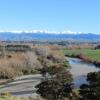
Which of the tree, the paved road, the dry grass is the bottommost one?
the paved road

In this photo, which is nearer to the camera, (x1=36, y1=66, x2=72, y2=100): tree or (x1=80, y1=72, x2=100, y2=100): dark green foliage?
(x1=80, y1=72, x2=100, y2=100): dark green foliage

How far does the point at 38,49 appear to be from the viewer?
86.1 m

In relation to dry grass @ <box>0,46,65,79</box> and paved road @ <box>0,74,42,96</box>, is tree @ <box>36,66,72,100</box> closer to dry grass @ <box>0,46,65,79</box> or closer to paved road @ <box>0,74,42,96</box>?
paved road @ <box>0,74,42,96</box>

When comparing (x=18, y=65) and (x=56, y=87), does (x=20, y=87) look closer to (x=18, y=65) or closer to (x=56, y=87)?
(x=18, y=65)

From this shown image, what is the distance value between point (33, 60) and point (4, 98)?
47.7m

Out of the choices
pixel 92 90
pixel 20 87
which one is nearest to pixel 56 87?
pixel 92 90

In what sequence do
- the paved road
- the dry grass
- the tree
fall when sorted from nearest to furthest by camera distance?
the tree, the paved road, the dry grass

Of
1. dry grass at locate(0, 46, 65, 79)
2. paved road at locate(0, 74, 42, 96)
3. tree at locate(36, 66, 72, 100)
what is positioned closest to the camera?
tree at locate(36, 66, 72, 100)

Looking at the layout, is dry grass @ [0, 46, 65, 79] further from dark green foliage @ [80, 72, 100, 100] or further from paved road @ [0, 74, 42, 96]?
dark green foliage @ [80, 72, 100, 100]

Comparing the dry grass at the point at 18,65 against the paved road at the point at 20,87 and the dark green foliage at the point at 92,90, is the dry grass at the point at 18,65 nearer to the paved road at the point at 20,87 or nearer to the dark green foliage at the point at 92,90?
the paved road at the point at 20,87

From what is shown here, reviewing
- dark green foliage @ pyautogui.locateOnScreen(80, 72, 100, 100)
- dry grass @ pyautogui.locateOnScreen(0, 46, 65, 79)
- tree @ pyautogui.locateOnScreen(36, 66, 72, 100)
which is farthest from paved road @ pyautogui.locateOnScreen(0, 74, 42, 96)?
dark green foliage @ pyautogui.locateOnScreen(80, 72, 100, 100)

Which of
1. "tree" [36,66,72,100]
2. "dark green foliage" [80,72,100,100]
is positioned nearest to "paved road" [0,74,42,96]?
"tree" [36,66,72,100]

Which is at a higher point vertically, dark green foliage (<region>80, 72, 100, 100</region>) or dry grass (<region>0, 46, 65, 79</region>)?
dark green foliage (<region>80, 72, 100, 100</region>)

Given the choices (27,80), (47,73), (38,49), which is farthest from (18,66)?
(47,73)
